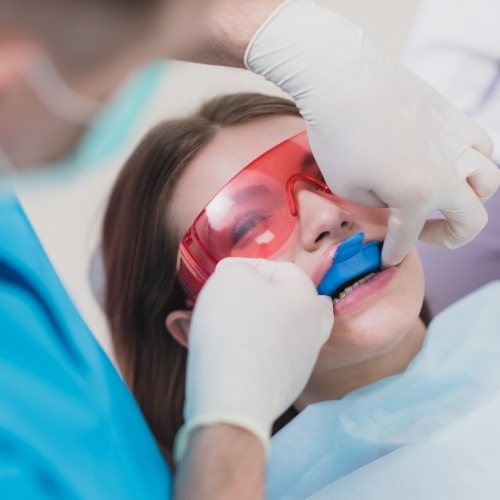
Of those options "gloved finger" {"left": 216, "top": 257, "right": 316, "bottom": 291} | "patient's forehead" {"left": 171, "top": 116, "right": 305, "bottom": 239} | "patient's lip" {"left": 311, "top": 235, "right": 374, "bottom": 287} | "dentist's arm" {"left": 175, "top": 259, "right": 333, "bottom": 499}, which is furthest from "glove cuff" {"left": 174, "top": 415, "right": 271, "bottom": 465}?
"patient's forehead" {"left": 171, "top": 116, "right": 305, "bottom": 239}

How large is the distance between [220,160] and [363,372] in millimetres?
474

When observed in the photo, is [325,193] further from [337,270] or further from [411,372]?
[411,372]

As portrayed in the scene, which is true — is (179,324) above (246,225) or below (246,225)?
below

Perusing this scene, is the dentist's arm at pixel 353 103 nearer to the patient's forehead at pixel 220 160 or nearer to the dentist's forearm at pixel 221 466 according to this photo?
Answer: the patient's forehead at pixel 220 160

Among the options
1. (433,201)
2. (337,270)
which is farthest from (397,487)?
(433,201)

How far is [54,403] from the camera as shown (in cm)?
92

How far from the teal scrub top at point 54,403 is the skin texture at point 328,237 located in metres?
0.34

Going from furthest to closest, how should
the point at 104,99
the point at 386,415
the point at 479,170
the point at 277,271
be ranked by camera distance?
the point at 386,415 → the point at 479,170 → the point at 277,271 → the point at 104,99

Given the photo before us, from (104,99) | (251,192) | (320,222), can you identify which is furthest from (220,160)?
(104,99)

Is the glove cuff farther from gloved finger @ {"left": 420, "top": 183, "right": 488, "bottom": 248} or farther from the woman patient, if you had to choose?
gloved finger @ {"left": 420, "top": 183, "right": 488, "bottom": 248}

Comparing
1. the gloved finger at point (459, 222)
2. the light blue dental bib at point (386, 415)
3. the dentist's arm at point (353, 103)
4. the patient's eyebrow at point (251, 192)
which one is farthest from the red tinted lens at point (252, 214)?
the light blue dental bib at point (386, 415)

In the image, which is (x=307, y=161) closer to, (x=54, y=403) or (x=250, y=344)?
(x=250, y=344)

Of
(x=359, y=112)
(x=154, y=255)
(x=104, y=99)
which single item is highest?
(x=104, y=99)

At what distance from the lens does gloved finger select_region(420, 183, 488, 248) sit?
1.21 m
